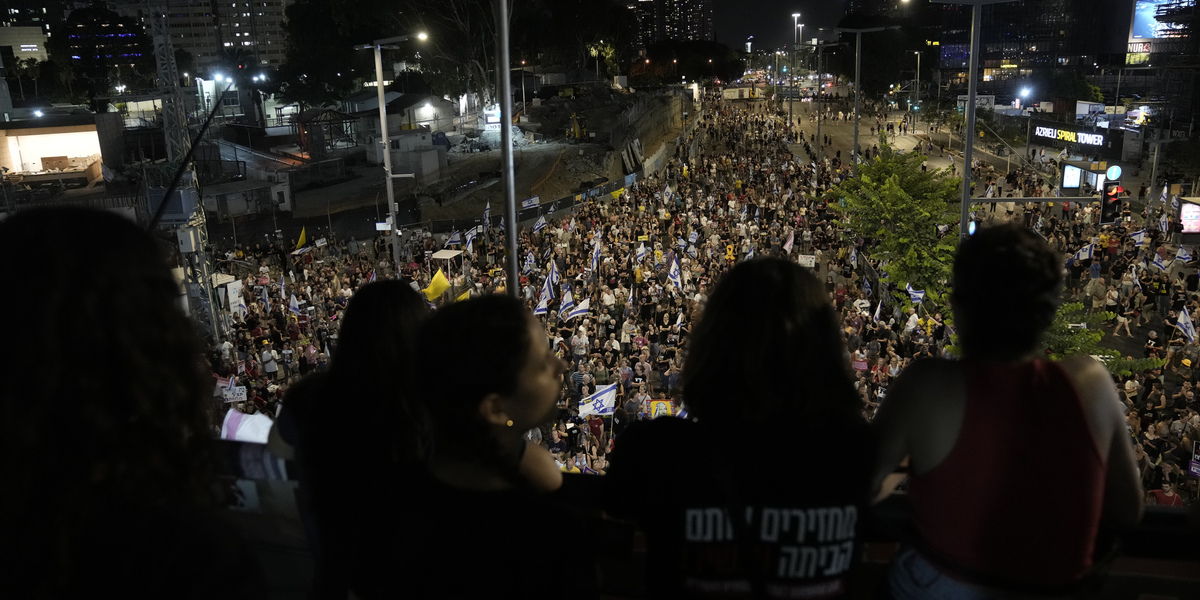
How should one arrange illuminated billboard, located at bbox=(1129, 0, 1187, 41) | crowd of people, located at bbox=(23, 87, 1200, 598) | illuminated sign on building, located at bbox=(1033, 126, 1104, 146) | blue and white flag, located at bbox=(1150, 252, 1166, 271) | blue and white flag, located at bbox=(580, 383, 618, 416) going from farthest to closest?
illuminated billboard, located at bbox=(1129, 0, 1187, 41) → illuminated sign on building, located at bbox=(1033, 126, 1104, 146) → blue and white flag, located at bbox=(1150, 252, 1166, 271) → blue and white flag, located at bbox=(580, 383, 618, 416) → crowd of people, located at bbox=(23, 87, 1200, 598)

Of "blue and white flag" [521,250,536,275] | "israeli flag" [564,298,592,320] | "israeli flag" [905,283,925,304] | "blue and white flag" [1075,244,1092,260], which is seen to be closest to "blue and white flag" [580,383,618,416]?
"israeli flag" [564,298,592,320]

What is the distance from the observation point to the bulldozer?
198 ft

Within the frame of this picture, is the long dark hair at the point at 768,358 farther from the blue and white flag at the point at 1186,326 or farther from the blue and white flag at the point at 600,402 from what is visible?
the blue and white flag at the point at 1186,326

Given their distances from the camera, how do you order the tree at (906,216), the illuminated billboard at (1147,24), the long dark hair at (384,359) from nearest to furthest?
1. the long dark hair at (384,359)
2. the tree at (906,216)
3. the illuminated billboard at (1147,24)

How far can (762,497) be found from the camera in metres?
2.06

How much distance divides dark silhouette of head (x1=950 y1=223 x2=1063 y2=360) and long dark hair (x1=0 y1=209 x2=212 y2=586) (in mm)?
1834

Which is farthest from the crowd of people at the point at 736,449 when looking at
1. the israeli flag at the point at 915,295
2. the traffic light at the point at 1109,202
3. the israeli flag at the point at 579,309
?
the traffic light at the point at 1109,202

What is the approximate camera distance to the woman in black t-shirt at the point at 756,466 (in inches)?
81.4

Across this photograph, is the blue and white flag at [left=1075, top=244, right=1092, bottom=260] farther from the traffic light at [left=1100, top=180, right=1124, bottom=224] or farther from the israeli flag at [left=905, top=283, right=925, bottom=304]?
the israeli flag at [left=905, top=283, right=925, bottom=304]

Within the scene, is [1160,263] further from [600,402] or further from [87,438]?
[87,438]

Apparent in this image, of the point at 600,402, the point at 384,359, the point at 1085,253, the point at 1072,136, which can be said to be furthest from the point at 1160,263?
the point at 1072,136

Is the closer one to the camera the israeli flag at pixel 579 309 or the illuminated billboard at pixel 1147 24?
the israeli flag at pixel 579 309

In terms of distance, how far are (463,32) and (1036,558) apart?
188 ft

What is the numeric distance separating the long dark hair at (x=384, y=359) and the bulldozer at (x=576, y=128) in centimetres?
5629
